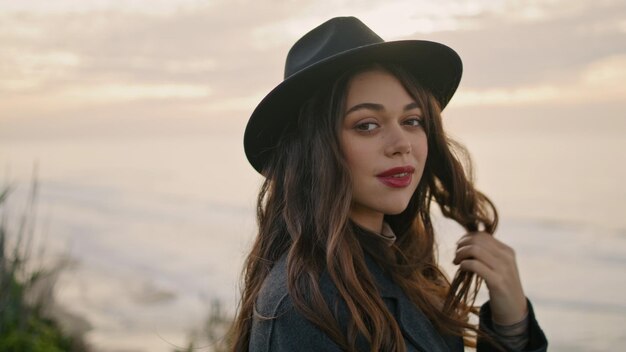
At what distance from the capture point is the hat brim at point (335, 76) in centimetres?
242

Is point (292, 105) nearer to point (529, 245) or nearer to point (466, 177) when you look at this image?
point (466, 177)

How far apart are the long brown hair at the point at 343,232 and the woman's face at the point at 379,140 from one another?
0.11ft

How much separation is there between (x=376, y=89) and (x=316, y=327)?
770 mm

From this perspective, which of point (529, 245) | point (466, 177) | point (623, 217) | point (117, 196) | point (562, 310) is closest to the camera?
point (466, 177)

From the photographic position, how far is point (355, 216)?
2600 millimetres

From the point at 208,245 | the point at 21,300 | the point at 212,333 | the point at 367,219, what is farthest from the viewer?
the point at 208,245

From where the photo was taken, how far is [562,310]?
10.2m

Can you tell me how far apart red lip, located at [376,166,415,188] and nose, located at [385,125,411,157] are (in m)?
0.05

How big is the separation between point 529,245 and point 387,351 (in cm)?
1330

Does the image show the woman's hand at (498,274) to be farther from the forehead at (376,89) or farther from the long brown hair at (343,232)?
the forehead at (376,89)

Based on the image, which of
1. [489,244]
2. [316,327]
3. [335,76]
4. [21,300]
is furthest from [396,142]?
[21,300]

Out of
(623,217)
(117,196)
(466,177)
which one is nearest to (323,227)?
(466,177)

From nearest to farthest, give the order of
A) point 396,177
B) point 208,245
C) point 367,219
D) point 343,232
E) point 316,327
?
point 316,327 → point 343,232 → point 396,177 → point 367,219 → point 208,245

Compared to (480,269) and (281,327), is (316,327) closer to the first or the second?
(281,327)
